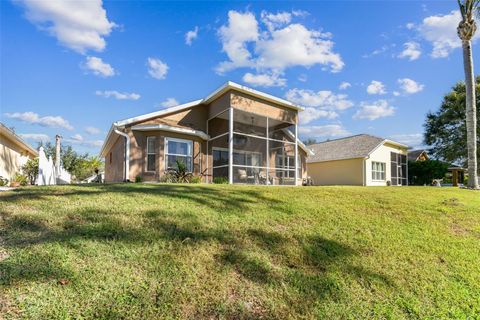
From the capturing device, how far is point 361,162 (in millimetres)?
23906

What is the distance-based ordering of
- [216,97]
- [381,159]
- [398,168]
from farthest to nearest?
[398,168]
[381,159]
[216,97]

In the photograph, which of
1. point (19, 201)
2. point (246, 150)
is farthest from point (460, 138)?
point (19, 201)

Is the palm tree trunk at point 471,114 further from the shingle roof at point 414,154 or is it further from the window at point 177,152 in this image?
the shingle roof at point 414,154

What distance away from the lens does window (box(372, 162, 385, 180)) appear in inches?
971

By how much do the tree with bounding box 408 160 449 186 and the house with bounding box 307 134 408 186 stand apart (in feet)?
5.33

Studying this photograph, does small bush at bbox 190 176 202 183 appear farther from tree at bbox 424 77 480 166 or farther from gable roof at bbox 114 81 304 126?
tree at bbox 424 77 480 166

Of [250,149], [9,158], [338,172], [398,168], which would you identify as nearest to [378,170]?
[338,172]

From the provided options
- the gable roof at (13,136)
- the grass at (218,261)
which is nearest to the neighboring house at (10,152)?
the gable roof at (13,136)

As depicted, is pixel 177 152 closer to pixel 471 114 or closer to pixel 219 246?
pixel 219 246

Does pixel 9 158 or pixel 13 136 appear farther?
pixel 9 158

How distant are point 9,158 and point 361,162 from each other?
2551cm

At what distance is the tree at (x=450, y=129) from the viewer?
94.2ft

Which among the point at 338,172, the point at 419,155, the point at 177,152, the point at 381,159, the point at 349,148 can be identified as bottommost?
the point at 338,172

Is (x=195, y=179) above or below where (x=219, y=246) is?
above
